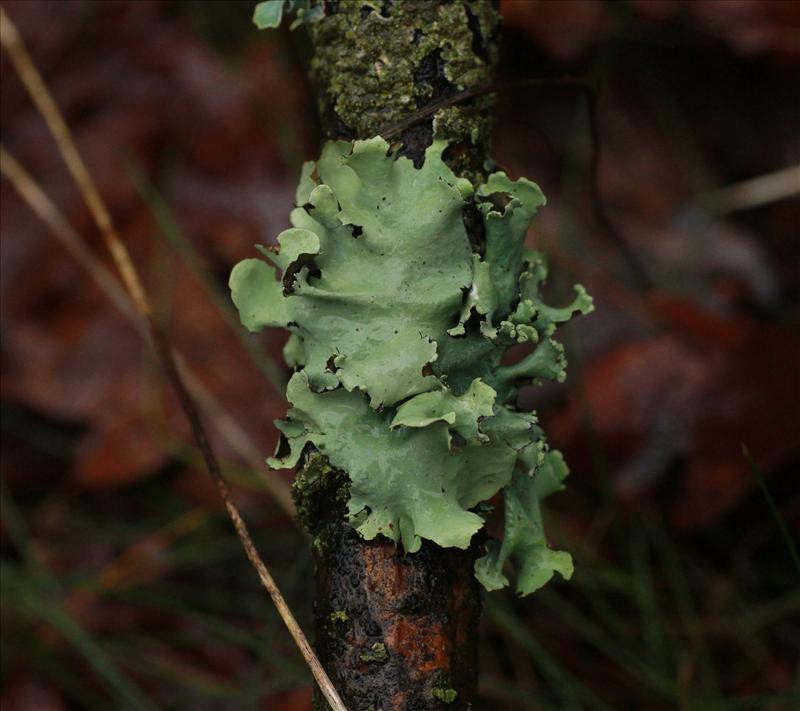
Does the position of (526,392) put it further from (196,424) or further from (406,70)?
(406,70)

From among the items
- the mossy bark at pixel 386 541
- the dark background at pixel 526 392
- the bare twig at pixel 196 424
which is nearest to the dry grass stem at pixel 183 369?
the dark background at pixel 526 392

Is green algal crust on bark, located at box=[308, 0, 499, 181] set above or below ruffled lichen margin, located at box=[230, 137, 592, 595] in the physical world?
above

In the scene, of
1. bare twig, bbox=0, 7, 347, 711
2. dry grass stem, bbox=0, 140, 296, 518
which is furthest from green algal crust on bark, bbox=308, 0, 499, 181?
dry grass stem, bbox=0, 140, 296, 518

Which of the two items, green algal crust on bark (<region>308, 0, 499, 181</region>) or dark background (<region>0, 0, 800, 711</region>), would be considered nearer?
green algal crust on bark (<region>308, 0, 499, 181</region>)

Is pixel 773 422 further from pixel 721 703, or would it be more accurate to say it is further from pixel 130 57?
pixel 130 57

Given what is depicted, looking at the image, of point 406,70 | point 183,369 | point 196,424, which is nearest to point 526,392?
point 183,369

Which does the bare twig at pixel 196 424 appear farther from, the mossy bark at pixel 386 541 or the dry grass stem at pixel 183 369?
the dry grass stem at pixel 183 369

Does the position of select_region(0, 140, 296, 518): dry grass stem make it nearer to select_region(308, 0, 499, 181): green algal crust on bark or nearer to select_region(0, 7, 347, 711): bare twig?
select_region(0, 7, 347, 711): bare twig

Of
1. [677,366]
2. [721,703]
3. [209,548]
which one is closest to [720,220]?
[677,366]
